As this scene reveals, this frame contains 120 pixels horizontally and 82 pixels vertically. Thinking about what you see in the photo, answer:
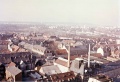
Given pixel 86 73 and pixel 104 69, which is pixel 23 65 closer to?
pixel 86 73

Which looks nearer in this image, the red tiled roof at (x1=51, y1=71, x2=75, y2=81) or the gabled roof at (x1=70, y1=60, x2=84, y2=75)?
the red tiled roof at (x1=51, y1=71, x2=75, y2=81)

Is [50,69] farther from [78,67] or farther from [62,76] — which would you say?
[78,67]

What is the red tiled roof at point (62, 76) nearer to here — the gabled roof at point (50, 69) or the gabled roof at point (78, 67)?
the gabled roof at point (78, 67)

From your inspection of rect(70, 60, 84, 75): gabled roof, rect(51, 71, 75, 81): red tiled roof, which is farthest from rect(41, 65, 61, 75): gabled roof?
rect(51, 71, 75, 81): red tiled roof

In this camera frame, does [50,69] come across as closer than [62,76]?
No

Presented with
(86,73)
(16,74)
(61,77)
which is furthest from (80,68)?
(16,74)

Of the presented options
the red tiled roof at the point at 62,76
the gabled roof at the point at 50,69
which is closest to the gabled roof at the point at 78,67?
the red tiled roof at the point at 62,76

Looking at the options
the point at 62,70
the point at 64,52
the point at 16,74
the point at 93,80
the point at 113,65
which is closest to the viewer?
the point at 93,80

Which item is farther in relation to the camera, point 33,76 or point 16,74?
point 33,76

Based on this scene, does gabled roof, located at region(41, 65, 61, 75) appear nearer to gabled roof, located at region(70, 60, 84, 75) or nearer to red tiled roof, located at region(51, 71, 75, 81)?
gabled roof, located at region(70, 60, 84, 75)

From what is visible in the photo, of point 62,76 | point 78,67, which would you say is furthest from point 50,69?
point 78,67

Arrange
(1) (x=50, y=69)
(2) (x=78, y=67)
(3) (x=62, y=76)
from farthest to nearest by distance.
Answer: (1) (x=50, y=69) < (2) (x=78, y=67) < (3) (x=62, y=76)
